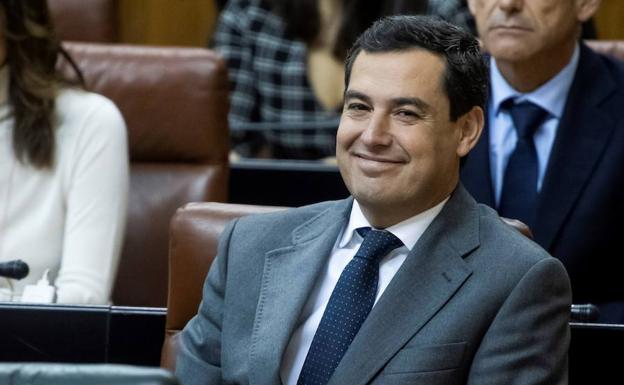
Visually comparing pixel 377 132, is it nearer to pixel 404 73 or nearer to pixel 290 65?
pixel 404 73

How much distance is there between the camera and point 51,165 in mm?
2270

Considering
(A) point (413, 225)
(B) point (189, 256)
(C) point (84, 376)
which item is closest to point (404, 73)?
(A) point (413, 225)

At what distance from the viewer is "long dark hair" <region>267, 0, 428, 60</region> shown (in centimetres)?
319

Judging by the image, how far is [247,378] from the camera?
162 cm

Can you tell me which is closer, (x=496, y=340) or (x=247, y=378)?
(x=496, y=340)

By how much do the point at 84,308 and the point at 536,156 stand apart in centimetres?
101

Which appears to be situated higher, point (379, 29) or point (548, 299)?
point (379, 29)

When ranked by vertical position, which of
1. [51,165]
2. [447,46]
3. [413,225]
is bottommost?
[51,165]

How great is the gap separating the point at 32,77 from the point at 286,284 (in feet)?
2.76

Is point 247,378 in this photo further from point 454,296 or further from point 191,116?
point 191,116

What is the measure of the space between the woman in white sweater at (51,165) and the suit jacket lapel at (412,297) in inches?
30.2

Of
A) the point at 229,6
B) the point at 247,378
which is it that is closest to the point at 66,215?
the point at 247,378

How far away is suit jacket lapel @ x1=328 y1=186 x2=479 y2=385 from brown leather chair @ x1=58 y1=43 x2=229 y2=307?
0.97 meters

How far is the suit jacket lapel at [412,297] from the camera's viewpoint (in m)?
1.55
